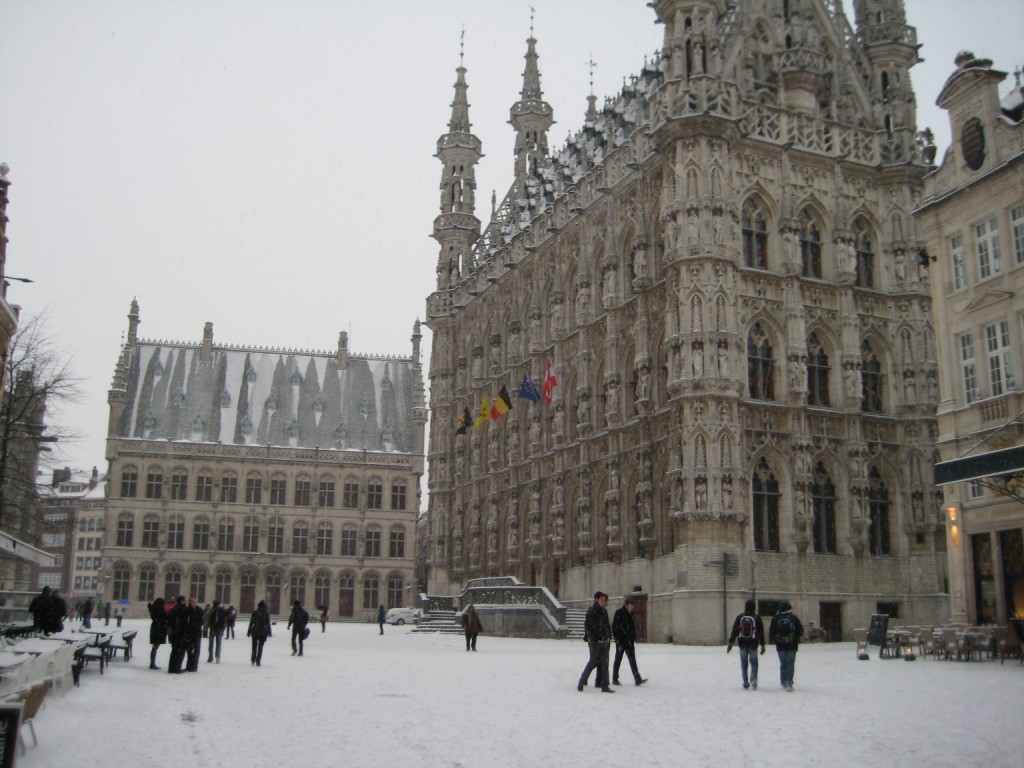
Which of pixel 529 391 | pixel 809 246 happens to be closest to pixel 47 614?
pixel 529 391

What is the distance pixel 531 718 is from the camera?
1395cm

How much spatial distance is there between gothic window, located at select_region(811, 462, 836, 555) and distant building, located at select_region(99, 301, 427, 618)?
4455 cm

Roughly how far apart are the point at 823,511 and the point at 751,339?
20.5 ft

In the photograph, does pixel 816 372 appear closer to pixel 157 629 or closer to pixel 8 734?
pixel 157 629

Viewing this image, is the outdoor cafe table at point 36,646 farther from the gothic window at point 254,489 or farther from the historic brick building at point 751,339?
the gothic window at point 254,489

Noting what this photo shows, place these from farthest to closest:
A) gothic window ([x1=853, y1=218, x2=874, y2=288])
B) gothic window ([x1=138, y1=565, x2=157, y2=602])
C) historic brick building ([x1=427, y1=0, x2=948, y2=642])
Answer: gothic window ([x1=138, y1=565, x2=157, y2=602]) < gothic window ([x1=853, y1=218, x2=874, y2=288]) < historic brick building ([x1=427, y1=0, x2=948, y2=642])

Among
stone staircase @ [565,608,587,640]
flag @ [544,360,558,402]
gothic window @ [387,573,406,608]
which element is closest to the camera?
stone staircase @ [565,608,587,640]

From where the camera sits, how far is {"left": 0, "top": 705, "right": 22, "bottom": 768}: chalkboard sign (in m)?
9.16

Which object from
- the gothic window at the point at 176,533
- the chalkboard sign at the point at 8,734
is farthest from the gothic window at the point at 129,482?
the chalkboard sign at the point at 8,734

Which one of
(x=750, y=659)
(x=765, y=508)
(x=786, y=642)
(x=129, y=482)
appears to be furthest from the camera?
(x=129, y=482)

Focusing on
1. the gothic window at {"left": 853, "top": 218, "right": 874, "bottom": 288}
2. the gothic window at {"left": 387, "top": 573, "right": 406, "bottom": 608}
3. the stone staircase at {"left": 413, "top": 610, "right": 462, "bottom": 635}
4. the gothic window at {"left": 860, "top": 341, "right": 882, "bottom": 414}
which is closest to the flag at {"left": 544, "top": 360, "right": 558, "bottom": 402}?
the stone staircase at {"left": 413, "top": 610, "right": 462, "bottom": 635}

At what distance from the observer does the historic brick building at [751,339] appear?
115 ft

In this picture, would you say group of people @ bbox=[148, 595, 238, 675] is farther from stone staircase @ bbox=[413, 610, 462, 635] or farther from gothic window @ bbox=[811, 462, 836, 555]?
stone staircase @ bbox=[413, 610, 462, 635]

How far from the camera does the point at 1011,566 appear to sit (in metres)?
24.8
